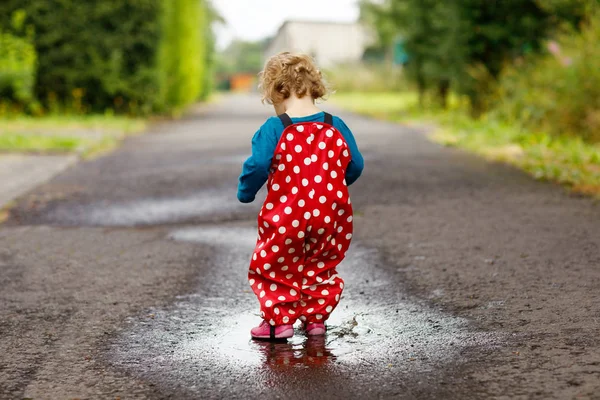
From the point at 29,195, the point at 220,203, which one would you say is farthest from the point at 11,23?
the point at 220,203

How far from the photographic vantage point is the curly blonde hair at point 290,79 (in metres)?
3.68

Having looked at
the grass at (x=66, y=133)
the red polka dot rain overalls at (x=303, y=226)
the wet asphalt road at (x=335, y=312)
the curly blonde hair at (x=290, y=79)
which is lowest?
the grass at (x=66, y=133)

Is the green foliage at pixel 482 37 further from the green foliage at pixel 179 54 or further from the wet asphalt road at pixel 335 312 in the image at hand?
the green foliage at pixel 179 54

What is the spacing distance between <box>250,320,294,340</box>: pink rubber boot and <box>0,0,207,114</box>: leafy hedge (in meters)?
17.2

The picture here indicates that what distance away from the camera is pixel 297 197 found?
364cm

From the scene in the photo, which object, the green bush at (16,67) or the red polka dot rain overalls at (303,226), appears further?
the green bush at (16,67)

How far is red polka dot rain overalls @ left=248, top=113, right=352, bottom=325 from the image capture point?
3.64 m

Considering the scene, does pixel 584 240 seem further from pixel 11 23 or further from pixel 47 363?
pixel 11 23

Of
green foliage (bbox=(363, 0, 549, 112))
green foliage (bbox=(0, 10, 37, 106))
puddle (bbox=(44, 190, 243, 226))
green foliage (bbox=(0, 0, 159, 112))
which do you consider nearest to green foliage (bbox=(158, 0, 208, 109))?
green foliage (bbox=(0, 0, 159, 112))

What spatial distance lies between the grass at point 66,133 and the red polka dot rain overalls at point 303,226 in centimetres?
920

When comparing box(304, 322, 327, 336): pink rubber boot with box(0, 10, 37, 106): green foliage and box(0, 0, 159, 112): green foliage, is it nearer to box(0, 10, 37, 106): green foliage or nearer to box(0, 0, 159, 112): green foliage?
box(0, 10, 37, 106): green foliage

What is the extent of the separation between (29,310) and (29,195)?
4.36 meters

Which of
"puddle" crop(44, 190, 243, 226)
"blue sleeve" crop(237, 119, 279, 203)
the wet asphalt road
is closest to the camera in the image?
the wet asphalt road

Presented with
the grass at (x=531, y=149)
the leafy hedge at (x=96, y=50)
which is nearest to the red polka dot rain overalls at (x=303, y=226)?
the grass at (x=531, y=149)
